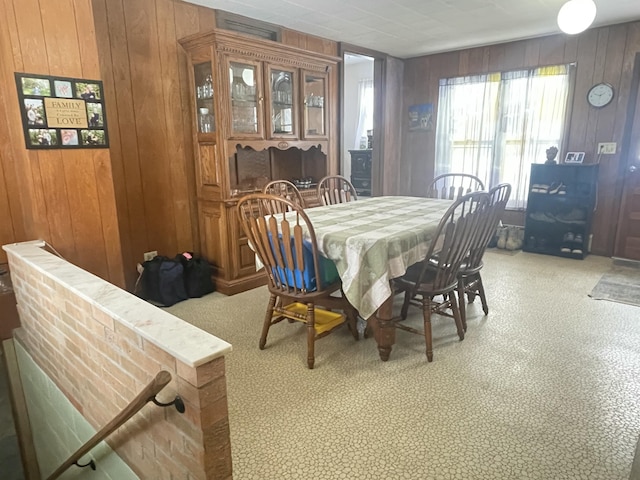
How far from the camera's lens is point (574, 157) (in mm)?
4500

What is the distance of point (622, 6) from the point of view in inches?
141

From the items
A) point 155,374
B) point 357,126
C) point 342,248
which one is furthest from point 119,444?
point 357,126

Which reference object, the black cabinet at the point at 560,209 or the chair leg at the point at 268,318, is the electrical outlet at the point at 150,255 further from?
the black cabinet at the point at 560,209

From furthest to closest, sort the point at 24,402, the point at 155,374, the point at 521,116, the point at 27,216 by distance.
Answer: the point at 521,116 < the point at 24,402 < the point at 27,216 < the point at 155,374

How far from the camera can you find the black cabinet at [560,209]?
4371mm

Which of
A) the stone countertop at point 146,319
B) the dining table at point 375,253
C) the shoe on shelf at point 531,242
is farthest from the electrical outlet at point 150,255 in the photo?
the shoe on shelf at point 531,242

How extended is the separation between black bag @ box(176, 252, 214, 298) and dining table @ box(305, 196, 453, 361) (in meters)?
1.29

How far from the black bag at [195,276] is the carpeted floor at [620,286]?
3.21 metres

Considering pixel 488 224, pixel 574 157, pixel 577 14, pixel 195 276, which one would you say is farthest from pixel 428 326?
pixel 574 157

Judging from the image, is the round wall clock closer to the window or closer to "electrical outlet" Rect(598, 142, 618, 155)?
the window

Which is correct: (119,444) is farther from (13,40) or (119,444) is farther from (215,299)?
(13,40)

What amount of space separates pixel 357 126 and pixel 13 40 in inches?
217

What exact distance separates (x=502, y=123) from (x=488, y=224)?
2984mm

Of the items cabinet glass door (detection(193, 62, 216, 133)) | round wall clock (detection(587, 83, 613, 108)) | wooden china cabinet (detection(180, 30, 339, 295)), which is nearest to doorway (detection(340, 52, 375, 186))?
wooden china cabinet (detection(180, 30, 339, 295))
